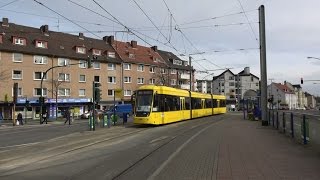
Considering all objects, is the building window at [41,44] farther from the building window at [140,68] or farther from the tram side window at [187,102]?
the tram side window at [187,102]

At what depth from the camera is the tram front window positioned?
3222cm

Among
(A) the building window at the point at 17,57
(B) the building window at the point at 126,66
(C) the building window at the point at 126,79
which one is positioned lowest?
(C) the building window at the point at 126,79

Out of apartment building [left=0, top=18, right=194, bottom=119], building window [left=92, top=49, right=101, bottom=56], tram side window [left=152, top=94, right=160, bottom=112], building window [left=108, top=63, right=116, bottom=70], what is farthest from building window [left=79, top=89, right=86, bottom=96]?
tram side window [left=152, top=94, right=160, bottom=112]

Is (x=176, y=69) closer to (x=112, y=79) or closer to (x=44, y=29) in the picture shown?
(x=112, y=79)

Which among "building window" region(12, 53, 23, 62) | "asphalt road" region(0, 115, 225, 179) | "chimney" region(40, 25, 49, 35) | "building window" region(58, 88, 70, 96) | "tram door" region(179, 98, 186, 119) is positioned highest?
"chimney" region(40, 25, 49, 35)

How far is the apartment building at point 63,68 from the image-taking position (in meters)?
62.8

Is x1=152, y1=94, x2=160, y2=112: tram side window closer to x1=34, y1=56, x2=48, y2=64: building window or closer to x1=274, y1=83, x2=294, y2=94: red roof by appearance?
x1=34, y1=56, x2=48, y2=64: building window

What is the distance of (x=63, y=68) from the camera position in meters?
70.8

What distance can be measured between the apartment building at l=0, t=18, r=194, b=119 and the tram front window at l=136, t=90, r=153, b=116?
19.0m

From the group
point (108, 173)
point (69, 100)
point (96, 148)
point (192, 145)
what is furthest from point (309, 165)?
point (69, 100)

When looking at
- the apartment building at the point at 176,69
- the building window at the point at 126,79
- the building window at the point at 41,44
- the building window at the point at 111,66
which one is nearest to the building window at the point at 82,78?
the building window at the point at 111,66

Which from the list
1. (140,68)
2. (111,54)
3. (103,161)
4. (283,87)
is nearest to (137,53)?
(140,68)

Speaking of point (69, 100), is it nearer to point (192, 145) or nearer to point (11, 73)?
point (11, 73)

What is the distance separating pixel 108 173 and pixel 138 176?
925 mm
